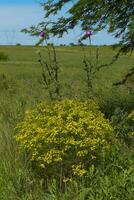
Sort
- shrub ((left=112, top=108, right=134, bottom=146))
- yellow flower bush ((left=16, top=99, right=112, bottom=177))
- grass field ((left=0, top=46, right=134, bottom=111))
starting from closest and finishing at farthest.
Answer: yellow flower bush ((left=16, top=99, right=112, bottom=177)) → shrub ((left=112, top=108, right=134, bottom=146)) → grass field ((left=0, top=46, right=134, bottom=111))

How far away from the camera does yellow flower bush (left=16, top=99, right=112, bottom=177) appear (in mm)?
6094

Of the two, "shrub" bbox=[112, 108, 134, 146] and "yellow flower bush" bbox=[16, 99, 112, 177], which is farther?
"shrub" bbox=[112, 108, 134, 146]

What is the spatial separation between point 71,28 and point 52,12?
0.38 meters

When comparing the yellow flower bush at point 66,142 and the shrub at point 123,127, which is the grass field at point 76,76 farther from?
the yellow flower bush at point 66,142

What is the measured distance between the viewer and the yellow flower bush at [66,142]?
609 centimetres

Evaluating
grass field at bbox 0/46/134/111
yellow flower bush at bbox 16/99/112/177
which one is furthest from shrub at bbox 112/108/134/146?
grass field at bbox 0/46/134/111

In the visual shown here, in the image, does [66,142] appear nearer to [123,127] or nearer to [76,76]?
[123,127]

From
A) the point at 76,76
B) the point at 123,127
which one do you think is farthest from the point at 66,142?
the point at 76,76

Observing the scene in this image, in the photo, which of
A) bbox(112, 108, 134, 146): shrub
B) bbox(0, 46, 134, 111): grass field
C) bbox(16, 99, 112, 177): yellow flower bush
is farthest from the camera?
bbox(0, 46, 134, 111): grass field

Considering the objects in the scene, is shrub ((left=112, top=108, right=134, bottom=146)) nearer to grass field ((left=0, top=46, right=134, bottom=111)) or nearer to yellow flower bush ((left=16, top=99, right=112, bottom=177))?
yellow flower bush ((left=16, top=99, right=112, bottom=177))

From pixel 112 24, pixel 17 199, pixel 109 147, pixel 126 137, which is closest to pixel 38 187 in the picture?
pixel 17 199

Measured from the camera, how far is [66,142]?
239 inches

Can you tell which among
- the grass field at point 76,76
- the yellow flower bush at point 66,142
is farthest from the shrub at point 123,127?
the grass field at point 76,76

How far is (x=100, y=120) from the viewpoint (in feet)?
21.6
